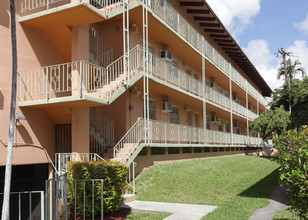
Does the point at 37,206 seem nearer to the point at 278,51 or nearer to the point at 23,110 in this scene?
the point at 23,110

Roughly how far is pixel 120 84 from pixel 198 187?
192 inches

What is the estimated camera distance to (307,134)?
22.1 ft

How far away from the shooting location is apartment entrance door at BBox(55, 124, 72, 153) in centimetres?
1219

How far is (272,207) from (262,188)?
296cm

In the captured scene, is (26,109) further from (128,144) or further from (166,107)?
(166,107)

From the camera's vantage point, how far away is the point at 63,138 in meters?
12.3

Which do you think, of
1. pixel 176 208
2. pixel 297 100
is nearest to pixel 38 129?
pixel 176 208

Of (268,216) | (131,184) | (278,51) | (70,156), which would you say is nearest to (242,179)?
(131,184)

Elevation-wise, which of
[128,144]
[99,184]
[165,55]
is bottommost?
[99,184]

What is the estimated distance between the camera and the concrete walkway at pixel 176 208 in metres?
8.91

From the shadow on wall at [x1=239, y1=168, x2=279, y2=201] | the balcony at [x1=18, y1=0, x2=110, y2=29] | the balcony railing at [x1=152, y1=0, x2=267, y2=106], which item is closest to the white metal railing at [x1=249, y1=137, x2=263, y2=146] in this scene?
the balcony railing at [x1=152, y1=0, x2=267, y2=106]

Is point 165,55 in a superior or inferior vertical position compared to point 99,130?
superior

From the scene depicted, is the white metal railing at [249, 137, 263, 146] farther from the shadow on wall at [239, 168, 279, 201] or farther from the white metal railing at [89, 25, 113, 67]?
the white metal railing at [89, 25, 113, 67]

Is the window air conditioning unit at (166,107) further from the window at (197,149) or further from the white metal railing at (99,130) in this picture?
the white metal railing at (99,130)
